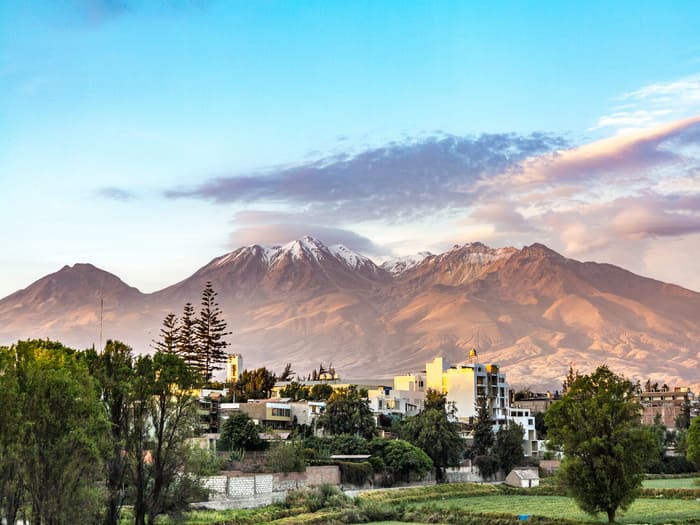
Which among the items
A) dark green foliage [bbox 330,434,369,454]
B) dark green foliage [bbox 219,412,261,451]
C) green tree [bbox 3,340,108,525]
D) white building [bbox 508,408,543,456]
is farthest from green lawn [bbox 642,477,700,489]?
green tree [bbox 3,340,108,525]

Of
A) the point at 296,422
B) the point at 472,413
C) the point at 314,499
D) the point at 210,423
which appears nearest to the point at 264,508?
the point at 314,499

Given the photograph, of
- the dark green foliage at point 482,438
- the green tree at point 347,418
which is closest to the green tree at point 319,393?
the green tree at point 347,418

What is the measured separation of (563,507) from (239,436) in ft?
76.3

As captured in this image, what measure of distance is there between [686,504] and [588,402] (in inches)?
561

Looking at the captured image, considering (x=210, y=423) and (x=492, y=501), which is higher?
(x=210, y=423)

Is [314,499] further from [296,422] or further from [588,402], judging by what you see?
[296,422]

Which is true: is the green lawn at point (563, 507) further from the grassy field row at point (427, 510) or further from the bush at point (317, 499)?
the bush at point (317, 499)

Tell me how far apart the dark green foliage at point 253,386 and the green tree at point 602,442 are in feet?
193

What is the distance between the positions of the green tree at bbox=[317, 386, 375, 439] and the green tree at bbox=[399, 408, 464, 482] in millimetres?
3459

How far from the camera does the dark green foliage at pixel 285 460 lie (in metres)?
59.4

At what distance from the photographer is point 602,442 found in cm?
4619

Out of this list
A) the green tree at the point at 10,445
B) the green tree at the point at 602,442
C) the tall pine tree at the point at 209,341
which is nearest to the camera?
the green tree at the point at 10,445

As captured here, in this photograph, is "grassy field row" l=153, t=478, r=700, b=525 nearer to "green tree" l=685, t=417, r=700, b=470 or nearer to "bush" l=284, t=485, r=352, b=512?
"bush" l=284, t=485, r=352, b=512

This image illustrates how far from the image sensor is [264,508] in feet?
174
